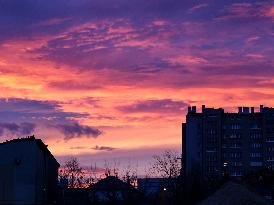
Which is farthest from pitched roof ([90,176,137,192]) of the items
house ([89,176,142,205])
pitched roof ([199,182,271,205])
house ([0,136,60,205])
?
pitched roof ([199,182,271,205])

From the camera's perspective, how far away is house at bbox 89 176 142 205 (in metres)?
97.2

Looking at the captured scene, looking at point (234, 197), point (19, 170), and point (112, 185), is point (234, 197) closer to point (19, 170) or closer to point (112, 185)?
point (19, 170)

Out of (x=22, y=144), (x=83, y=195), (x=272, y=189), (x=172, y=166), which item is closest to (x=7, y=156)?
(x=22, y=144)

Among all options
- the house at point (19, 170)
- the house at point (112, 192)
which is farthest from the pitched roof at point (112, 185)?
the house at point (19, 170)

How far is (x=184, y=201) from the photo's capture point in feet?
259

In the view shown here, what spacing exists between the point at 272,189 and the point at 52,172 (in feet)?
156

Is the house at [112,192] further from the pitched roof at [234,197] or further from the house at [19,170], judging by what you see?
the pitched roof at [234,197]

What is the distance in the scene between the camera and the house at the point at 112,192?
97188 millimetres

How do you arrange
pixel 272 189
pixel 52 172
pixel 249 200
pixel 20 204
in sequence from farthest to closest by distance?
pixel 52 172 → pixel 20 204 → pixel 272 189 → pixel 249 200

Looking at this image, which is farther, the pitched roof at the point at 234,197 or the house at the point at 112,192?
the house at the point at 112,192

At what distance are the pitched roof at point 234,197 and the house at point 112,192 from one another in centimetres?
3312

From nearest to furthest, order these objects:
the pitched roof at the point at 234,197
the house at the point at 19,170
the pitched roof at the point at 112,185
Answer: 1. the pitched roof at the point at 234,197
2. the house at the point at 19,170
3. the pitched roof at the point at 112,185

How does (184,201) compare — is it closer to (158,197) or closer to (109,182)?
(158,197)

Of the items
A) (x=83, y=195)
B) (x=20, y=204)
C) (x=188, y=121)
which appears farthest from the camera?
(x=188, y=121)
